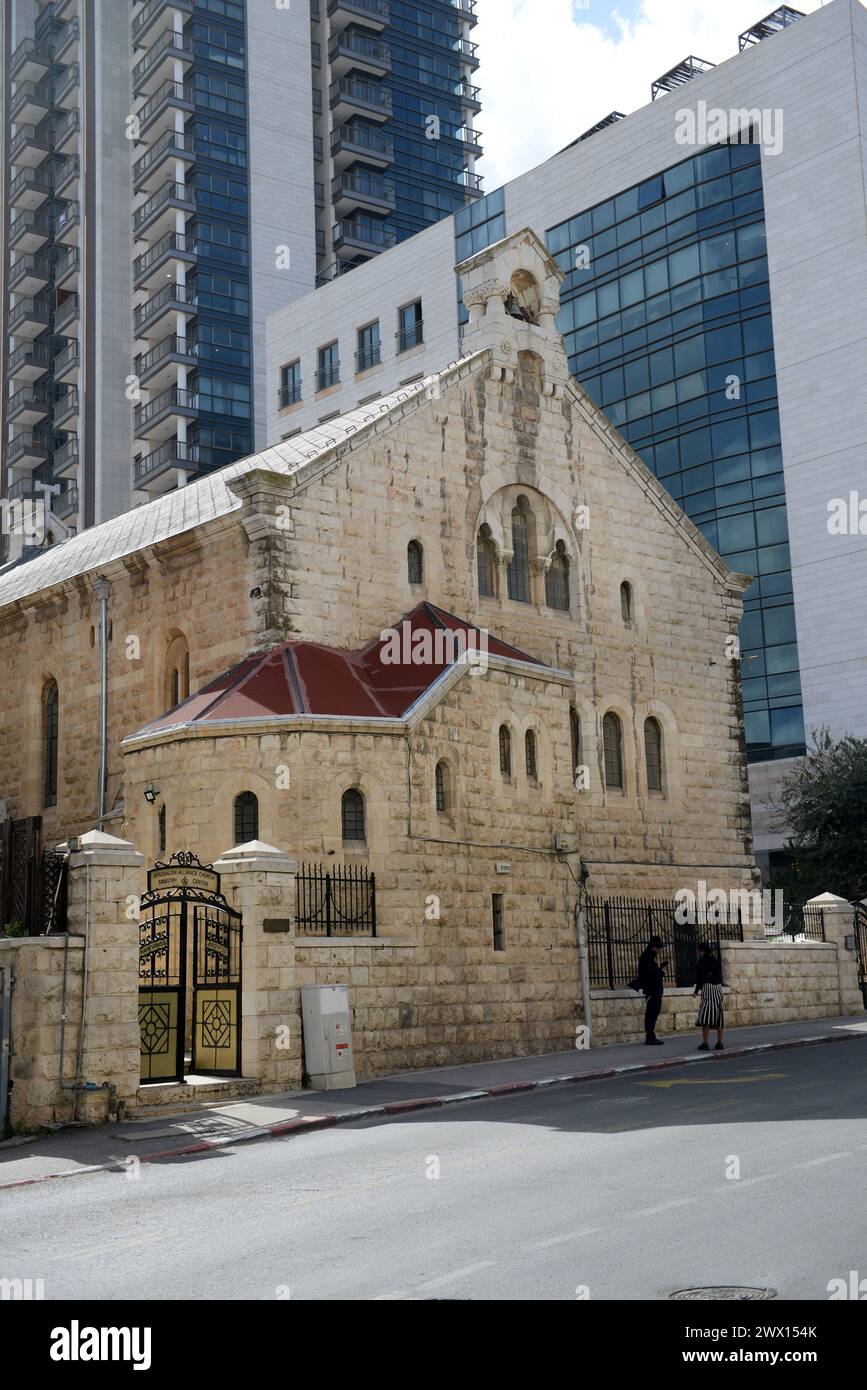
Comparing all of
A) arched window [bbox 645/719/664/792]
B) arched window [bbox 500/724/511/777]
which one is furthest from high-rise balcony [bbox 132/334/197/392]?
arched window [bbox 500/724/511/777]

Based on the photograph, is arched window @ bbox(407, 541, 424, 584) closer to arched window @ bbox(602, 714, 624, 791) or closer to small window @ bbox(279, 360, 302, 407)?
arched window @ bbox(602, 714, 624, 791)

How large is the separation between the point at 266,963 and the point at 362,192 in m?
66.8

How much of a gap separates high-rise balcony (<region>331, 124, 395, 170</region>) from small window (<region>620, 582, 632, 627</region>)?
51.9 metres

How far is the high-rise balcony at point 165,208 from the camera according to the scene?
68250 mm

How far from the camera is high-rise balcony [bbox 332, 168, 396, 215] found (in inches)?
3044

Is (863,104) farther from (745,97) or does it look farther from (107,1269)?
(107,1269)

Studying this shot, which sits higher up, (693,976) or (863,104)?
(863,104)

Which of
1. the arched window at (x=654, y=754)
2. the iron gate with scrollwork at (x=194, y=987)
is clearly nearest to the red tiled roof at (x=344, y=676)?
the iron gate with scrollwork at (x=194, y=987)

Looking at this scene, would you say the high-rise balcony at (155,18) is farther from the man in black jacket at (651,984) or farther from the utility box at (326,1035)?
the utility box at (326,1035)

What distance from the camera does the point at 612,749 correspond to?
32094 mm

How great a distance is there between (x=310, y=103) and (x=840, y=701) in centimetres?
4548

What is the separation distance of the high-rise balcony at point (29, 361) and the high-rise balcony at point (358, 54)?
73.3 ft
